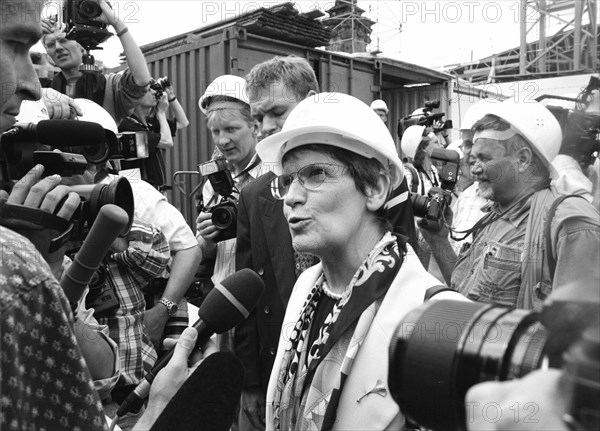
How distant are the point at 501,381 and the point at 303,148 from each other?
1.45 m

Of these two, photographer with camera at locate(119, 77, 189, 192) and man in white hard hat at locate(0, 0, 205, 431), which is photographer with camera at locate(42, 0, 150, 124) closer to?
photographer with camera at locate(119, 77, 189, 192)

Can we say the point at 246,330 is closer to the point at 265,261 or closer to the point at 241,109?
the point at 265,261

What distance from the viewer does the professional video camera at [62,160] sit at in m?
1.57

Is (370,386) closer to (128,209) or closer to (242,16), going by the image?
(128,209)

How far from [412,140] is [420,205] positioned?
3.40 m

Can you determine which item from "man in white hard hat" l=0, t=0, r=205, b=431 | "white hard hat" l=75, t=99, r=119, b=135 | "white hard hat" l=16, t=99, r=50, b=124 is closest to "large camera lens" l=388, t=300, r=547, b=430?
"man in white hard hat" l=0, t=0, r=205, b=431

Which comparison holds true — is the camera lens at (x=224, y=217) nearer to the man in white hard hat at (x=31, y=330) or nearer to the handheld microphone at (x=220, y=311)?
the handheld microphone at (x=220, y=311)

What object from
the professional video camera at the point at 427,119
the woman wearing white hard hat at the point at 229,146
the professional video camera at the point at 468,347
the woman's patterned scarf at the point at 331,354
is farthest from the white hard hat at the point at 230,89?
the professional video camera at the point at 427,119

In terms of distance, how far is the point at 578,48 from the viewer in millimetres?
985

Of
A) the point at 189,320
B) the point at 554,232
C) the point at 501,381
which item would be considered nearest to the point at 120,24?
the point at 189,320

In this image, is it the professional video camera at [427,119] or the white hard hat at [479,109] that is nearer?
the white hard hat at [479,109]

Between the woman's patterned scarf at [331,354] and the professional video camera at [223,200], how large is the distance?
50.9 inches

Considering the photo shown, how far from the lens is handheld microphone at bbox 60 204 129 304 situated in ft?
4.29

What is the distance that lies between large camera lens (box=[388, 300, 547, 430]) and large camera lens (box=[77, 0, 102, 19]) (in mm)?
3700
